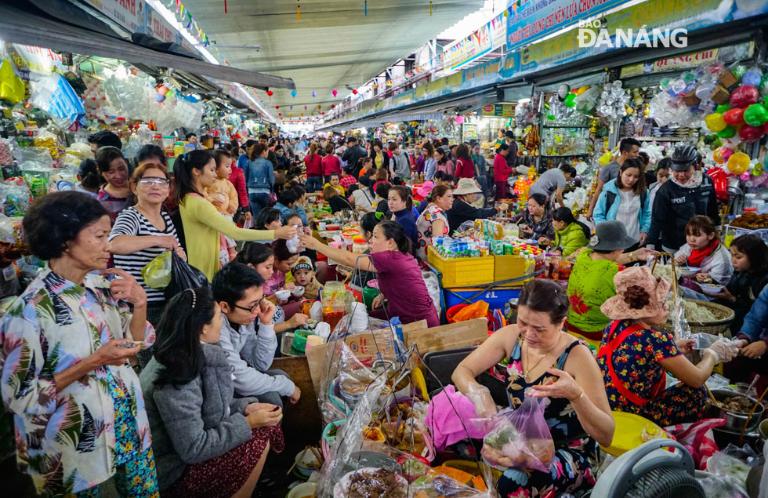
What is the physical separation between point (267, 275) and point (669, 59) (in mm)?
6227

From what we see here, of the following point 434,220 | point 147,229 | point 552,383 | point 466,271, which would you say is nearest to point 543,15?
point 434,220

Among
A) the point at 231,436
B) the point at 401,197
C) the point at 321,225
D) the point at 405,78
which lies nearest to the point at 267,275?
the point at 231,436

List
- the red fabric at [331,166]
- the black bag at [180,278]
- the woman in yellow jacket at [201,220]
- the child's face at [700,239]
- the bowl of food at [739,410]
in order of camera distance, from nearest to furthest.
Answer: the bowl of food at [739,410] → the black bag at [180,278] → the woman in yellow jacket at [201,220] → the child's face at [700,239] → the red fabric at [331,166]

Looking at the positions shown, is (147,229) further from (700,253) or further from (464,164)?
(464,164)

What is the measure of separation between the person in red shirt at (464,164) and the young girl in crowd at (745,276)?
5.88 m

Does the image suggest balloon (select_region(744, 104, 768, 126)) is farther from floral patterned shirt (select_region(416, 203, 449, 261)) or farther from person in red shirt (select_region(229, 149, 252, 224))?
person in red shirt (select_region(229, 149, 252, 224))

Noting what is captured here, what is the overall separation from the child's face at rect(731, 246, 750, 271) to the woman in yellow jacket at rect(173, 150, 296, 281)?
370 centimetres

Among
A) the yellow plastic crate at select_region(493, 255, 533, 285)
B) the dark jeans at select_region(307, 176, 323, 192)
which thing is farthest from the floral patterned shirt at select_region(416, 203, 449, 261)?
the dark jeans at select_region(307, 176, 323, 192)

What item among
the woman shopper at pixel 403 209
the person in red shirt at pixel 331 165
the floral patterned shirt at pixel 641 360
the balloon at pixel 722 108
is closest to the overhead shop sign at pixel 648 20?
the balloon at pixel 722 108

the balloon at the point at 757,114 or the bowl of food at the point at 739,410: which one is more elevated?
the balloon at the point at 757,114

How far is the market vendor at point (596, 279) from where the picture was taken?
11.7ft

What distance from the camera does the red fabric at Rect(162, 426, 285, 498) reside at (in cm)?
226

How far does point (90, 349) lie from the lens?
1.84 meters

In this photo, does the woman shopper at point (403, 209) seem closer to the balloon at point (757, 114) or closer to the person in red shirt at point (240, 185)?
the person in red shirt at point (240, 185)
